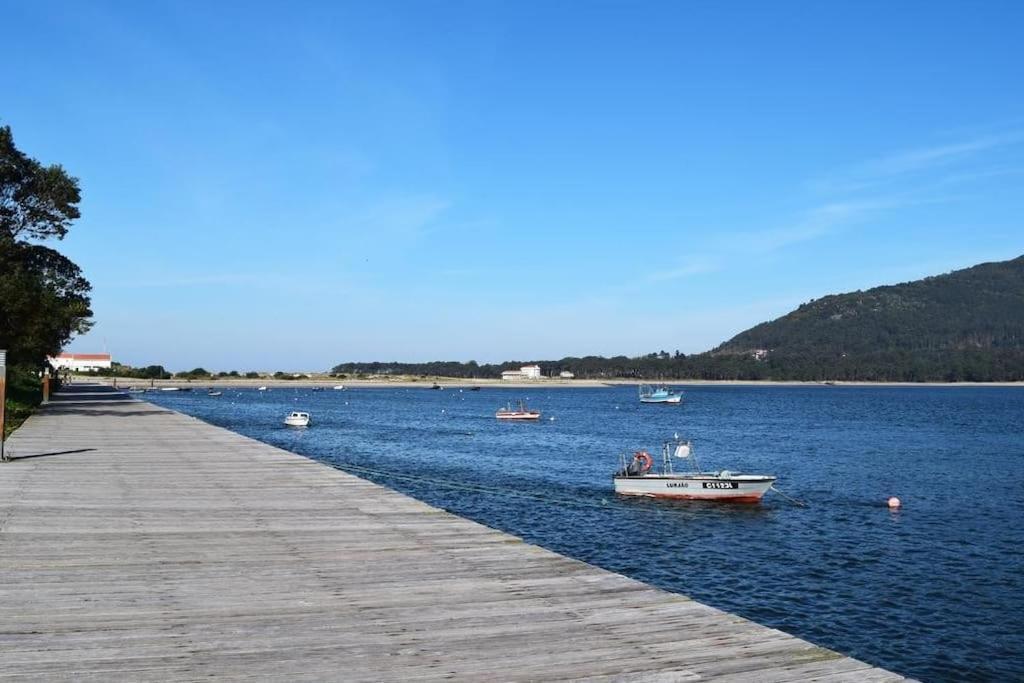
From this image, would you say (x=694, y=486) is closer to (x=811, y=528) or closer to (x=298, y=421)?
(x=811, y=528)

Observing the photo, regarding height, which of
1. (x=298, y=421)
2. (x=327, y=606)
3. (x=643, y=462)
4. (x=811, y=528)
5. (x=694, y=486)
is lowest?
(x=811, y=528)

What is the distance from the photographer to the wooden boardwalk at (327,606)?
748 centimetres

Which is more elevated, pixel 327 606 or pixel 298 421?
pixel 327 606

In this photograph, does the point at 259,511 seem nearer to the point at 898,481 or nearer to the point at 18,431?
the point at 18,431

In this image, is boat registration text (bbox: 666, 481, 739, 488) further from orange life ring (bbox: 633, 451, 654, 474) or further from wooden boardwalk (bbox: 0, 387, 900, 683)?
wooden boardwalk (bbox: 0, 387, 900, 683)

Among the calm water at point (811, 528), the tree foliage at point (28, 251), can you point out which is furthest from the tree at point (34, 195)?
the calm water at point (811, 528)

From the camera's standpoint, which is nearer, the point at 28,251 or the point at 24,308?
the point at 24,308

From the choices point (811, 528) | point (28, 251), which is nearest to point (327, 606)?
point (811, 528)

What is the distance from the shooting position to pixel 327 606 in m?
9.49

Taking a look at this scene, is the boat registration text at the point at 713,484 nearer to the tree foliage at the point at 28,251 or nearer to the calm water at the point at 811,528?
the calm water at the point at 811,528

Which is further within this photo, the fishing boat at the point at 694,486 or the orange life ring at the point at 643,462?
the orange life ring at the point at 643,462

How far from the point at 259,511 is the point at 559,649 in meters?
9.65

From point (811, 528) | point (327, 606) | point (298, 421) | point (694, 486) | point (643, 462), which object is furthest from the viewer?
point (298, 421)

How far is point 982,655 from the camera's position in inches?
628
